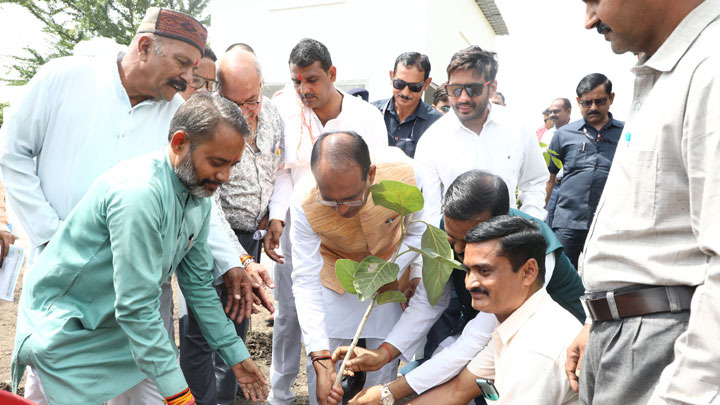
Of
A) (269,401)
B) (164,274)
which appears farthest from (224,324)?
(269,401)

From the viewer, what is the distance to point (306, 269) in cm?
273

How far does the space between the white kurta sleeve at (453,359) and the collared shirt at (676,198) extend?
42.4 inches

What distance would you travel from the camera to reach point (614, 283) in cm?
138

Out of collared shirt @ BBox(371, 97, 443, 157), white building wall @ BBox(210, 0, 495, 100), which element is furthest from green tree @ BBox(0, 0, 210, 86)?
collared shirt @ BBox(371, 97, 443, 157)

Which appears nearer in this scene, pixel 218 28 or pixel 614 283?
pixel 614 283

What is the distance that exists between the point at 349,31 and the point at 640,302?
10.1 m

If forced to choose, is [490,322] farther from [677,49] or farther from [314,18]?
[314,18]

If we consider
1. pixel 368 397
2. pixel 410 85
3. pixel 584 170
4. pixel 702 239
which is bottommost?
pixel 368 397

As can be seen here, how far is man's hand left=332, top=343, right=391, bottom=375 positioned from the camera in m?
2.42

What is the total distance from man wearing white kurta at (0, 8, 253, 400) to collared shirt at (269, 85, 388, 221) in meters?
0.92

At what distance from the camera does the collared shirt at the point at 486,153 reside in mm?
3527

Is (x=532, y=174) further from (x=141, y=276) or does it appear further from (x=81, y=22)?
(x=81, y=22)

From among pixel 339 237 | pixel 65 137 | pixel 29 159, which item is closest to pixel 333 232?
pixel 339 237

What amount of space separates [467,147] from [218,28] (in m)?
9.65
